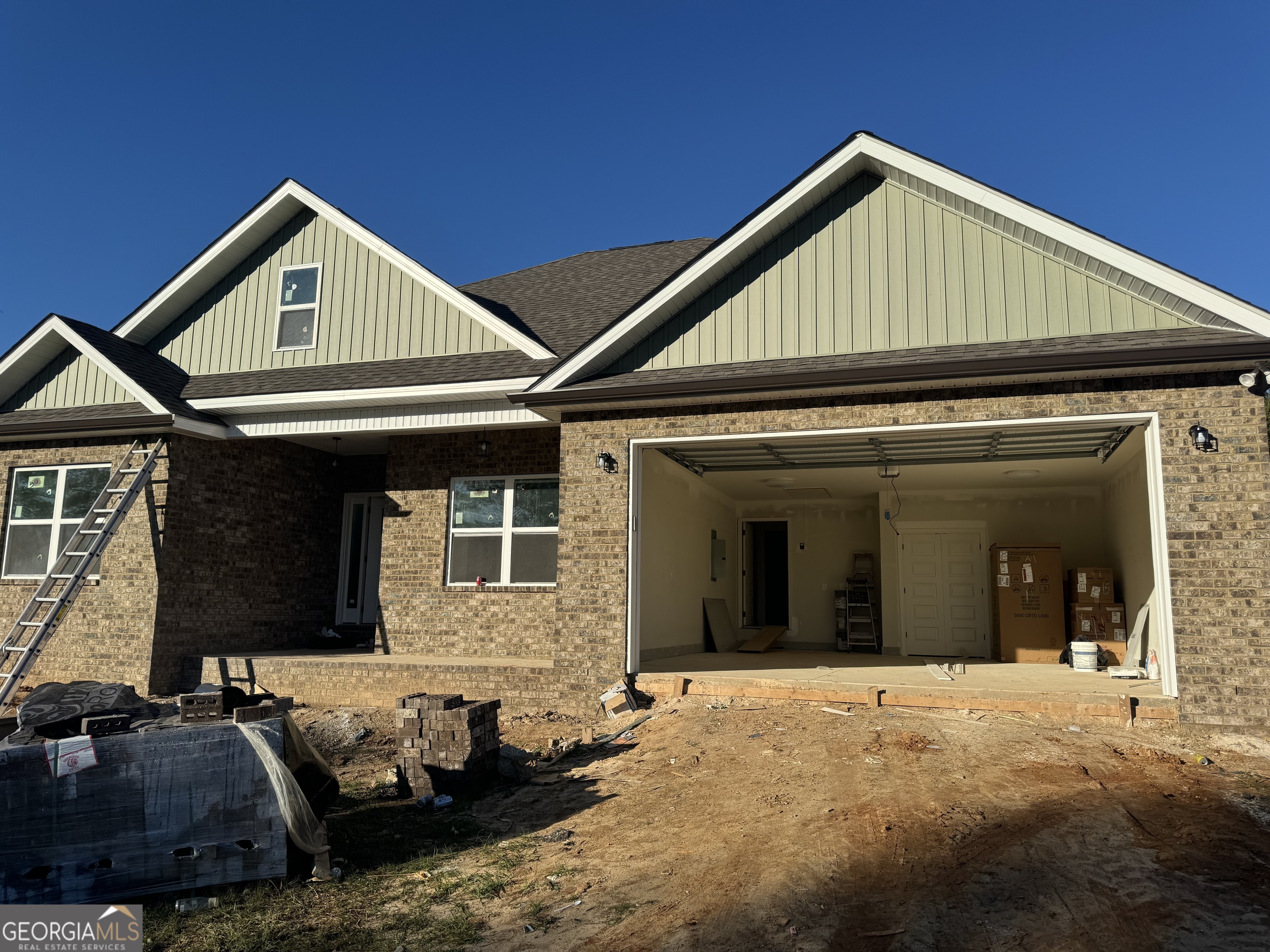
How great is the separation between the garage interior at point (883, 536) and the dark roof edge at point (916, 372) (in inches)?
29.8

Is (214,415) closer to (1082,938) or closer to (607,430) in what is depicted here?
(607,430)

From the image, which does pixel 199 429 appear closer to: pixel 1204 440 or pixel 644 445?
pixel 644 445

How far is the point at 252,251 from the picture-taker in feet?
44.6

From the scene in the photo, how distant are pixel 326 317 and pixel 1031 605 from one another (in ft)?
40.2

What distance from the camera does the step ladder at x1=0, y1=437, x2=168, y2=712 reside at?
1055 cm

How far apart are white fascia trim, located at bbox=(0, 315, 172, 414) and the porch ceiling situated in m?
7.58

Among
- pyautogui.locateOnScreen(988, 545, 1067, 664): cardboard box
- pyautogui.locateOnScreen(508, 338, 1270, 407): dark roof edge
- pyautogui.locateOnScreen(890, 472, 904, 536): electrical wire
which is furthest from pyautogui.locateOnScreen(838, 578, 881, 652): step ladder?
pyautogui.locateOnScreen(508, 338, 1270, 407): dark roof edge

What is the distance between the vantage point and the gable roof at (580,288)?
1265cm

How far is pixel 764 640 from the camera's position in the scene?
15727mm

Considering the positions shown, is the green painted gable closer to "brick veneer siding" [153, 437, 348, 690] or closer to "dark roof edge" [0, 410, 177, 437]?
"dark roof edge" [0, 410, 177, 437]

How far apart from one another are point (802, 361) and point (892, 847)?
220 inches

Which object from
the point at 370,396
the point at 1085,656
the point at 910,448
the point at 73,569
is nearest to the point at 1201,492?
the point at 910,448

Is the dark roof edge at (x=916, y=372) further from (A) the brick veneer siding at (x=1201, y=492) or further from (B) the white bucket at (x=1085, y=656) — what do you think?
(B) the white bucket at (x=1085, y=656)

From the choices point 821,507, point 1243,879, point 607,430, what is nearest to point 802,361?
point 607,430
